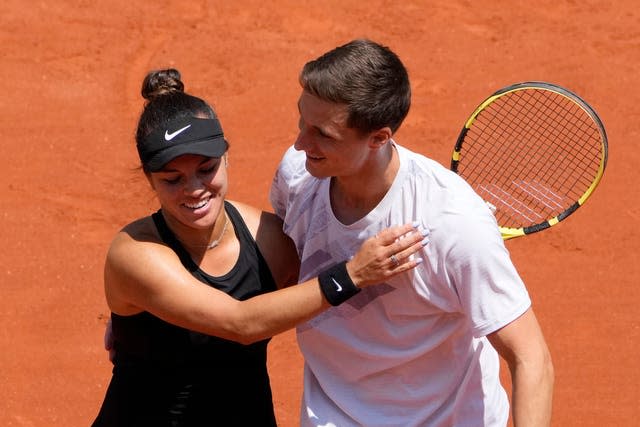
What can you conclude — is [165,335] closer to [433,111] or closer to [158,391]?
[158,391]

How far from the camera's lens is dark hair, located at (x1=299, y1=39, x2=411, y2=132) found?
3754 mm

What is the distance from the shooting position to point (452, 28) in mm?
10047

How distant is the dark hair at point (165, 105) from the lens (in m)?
4.09

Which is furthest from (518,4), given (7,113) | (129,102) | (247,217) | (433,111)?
(247,217)

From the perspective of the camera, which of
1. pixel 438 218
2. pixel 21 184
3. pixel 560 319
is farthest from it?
pixel 21 184

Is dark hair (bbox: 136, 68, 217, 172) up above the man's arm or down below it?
above

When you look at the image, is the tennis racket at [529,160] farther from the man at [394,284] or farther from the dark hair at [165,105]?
the dark hair at [165,105]

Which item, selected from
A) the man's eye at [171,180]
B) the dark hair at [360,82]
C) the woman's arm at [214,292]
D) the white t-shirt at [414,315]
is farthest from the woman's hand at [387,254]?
the man's eye at [171,180]

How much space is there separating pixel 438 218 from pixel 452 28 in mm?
6543

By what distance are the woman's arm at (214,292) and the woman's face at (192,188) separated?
0.17m

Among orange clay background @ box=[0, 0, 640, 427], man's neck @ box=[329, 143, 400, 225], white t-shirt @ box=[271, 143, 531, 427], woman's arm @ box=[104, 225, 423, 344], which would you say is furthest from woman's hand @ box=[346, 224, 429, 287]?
orange clay background @ box=[0, 0, 640, 427]

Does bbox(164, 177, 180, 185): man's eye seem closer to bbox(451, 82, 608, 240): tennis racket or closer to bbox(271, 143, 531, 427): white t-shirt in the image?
bbox(271, 143, 531, 427): white t-shirt

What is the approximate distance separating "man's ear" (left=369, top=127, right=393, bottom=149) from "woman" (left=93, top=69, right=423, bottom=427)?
45 centimetres

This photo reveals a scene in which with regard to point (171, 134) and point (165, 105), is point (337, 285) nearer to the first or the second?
point (171, 134)
